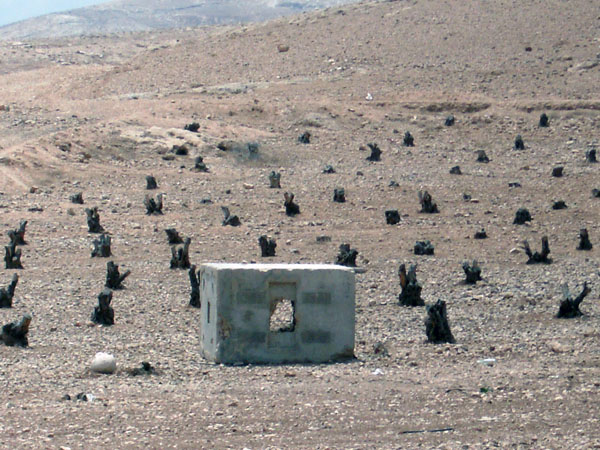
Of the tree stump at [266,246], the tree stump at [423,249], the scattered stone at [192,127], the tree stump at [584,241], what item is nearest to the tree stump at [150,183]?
the scattered stone at [192,127]

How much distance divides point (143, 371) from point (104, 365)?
0.45m

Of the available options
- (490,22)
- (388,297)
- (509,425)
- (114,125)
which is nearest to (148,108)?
(114,125)

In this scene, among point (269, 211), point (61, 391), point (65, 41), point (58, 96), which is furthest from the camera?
point (65, 41)

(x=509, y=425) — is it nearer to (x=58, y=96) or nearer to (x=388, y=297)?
(x=388, y=297)

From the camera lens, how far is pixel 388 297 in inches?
755

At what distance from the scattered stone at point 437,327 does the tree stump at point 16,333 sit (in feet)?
17.2

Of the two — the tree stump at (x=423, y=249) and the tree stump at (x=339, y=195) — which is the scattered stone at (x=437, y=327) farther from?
the tree stump at (x=339, y=195)

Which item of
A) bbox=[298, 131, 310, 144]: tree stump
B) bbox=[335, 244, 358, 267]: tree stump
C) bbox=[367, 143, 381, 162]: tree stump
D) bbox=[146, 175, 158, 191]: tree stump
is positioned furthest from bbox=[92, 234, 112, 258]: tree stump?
bbox=[298, 131, 310, 144]: tree stump

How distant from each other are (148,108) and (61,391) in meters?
28.1

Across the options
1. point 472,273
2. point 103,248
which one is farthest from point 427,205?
point 103,248

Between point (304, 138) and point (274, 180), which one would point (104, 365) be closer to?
point (274, 180)

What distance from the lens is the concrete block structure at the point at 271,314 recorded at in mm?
13250

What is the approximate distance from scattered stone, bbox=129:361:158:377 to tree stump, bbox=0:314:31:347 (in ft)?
8.07

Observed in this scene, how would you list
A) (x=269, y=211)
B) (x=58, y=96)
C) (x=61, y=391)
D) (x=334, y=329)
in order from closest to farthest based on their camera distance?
(x=61, y=391) < (x=334, y=329) < (x=269, y=211) < (x=58, y=96)
